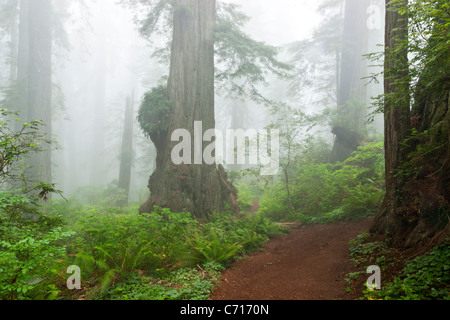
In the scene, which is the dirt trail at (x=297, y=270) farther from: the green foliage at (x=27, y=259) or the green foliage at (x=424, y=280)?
the green foliage at (x=27, y=259)

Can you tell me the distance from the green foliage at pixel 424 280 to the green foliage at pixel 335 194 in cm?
367

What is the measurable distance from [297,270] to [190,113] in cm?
525

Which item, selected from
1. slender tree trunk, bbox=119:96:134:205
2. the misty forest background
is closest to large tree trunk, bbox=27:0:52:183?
the misty forest background

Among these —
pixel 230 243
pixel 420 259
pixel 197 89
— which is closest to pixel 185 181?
pixel 230 243

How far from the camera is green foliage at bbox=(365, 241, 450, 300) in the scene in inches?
97.0

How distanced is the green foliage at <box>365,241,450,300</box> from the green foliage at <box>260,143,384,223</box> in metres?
3.67

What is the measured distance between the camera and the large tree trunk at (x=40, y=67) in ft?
33.1

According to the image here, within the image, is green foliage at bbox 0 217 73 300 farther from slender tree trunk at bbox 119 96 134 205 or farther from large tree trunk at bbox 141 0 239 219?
slender tree trunk at bbox 119 96 134 205

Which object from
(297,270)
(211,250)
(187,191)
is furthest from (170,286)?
(187,191)

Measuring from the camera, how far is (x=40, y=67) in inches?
409

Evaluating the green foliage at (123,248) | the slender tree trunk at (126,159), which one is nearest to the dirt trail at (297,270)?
the green foliage at (123,248)

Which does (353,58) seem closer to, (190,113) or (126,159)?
(190,113)
